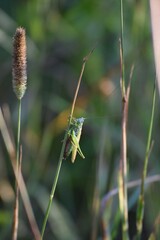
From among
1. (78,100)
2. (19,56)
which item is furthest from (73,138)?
(78,100)

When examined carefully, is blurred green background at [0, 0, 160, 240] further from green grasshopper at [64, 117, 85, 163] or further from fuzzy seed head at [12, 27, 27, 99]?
fuzzy seed head at [12, 27, 27, 99]

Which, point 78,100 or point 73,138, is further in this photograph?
point 78,100

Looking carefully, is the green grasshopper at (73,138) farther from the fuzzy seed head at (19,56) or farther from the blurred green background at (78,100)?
the blurred green background at (78,100)

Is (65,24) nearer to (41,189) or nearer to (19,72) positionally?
(41,189)

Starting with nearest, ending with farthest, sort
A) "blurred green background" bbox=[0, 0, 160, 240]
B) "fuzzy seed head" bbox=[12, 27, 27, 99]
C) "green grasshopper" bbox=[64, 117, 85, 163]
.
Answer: "fuzzy seed head" bbox=[12, 27, 27, 99]
"green grasshopper" bbox=[64, 117, 85, 163]
"blurred green background" bbox=[0, 0, 160, 240]

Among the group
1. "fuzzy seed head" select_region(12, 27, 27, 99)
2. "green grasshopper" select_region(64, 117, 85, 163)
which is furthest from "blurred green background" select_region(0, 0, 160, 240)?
"fuzzy seed head" select_region(12, 27, 27, 99)

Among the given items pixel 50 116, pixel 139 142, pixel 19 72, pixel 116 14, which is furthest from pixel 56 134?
pixel 19 72

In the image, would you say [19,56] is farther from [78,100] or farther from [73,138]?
[78,100]

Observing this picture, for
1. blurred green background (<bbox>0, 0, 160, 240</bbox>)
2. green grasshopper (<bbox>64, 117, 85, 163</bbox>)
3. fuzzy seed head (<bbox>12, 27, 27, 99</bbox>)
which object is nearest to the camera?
fuzzy seed head (<bbox>12, 27, 27, 99</bbox>)
